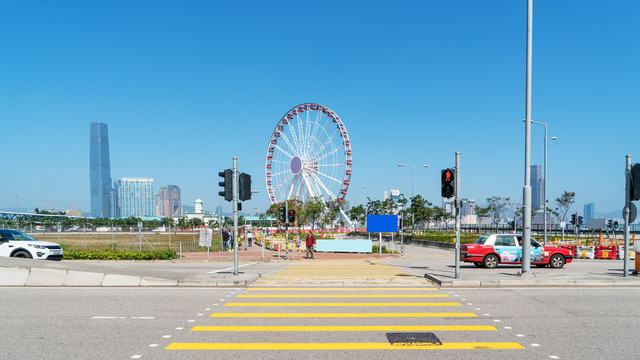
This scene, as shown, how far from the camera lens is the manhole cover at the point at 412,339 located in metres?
7.08

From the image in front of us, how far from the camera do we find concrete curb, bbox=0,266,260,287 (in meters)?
13.1

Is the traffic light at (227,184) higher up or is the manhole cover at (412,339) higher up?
the traffic light at (227,184)

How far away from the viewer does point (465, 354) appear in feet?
21.5

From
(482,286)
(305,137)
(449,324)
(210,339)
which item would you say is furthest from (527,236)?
(305,137)

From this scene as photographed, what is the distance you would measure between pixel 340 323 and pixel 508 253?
14269 millimetres

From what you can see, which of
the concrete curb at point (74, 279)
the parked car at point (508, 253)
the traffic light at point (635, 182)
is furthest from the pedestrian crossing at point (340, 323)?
the parked car at point (508, 253)

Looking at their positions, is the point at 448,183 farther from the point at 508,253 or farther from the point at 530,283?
the point at 508,253

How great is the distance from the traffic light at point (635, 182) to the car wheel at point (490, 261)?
6646mm

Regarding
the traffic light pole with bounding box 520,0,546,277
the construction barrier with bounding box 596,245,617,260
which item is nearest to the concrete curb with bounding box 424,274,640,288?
the traffic light pole with bounding box 520,0,546,277

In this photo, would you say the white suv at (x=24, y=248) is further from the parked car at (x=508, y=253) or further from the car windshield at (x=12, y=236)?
the parked car at (x=508, y=253)

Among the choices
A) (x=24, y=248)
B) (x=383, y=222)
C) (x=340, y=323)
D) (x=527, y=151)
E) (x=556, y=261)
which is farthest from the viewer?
(x=383, y=222)

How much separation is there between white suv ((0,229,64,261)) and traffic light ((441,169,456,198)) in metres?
16.4

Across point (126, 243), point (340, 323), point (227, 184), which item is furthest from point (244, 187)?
point (126, 243)

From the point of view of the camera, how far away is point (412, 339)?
730 cm
